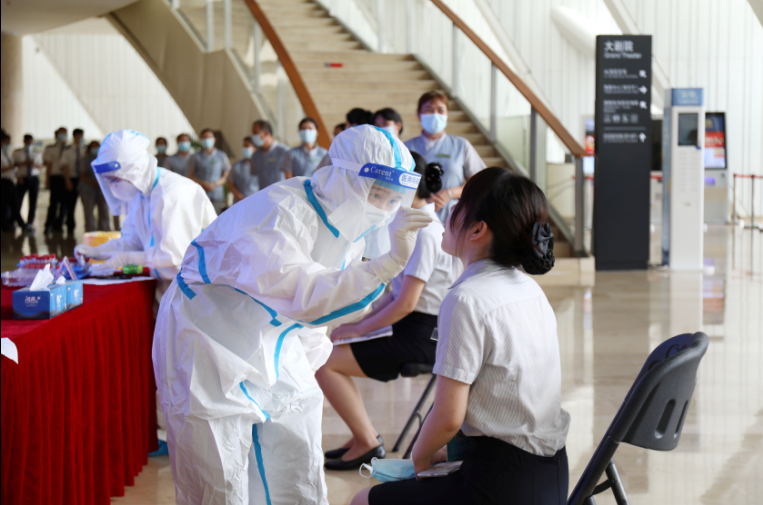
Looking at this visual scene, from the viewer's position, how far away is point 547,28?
1623 centimetres

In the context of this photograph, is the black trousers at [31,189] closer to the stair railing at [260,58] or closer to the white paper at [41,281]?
the stair railing at [260,58]

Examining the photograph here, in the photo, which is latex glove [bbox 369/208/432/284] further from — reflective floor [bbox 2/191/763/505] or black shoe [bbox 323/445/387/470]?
black shoe [bbox 323/445/387/470]

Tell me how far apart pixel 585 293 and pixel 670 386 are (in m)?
5.19

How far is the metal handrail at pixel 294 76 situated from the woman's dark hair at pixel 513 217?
20.5 ft

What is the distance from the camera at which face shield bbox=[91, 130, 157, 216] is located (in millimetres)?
2859

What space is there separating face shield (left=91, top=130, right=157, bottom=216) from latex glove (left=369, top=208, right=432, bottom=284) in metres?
1.65

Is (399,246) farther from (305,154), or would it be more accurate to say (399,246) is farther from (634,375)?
(305,154)

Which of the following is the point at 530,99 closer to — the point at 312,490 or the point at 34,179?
the point at 312,490

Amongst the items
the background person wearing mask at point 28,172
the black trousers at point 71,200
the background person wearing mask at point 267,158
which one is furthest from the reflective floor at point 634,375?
the background person wearing mask at point 28,172

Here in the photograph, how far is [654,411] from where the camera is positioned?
4.86ft

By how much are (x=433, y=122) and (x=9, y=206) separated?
30.0 feet

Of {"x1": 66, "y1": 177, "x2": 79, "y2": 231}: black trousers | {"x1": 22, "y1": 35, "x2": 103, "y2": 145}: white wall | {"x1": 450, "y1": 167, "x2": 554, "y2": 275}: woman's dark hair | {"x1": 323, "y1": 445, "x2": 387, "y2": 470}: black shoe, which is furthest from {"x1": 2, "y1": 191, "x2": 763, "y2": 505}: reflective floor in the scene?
{"x1": 22, "y1": 35, "x2": 103, "y2": 145}: white wall

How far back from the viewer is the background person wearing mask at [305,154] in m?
7.07

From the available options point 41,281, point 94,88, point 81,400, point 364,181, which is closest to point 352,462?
point 81,400
